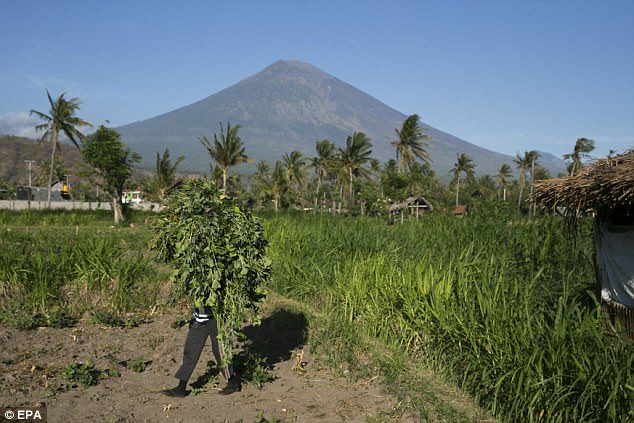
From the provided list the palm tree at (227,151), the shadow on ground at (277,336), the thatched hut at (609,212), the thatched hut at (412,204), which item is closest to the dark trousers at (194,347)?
the shadow on ground at (277,336)

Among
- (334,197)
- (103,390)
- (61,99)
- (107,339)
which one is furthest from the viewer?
(334,197)

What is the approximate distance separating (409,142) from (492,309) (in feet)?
151

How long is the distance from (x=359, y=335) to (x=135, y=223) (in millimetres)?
24369

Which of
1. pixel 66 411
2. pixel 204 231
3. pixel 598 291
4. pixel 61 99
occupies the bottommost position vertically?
pixel 66 411

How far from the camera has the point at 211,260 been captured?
14.4 ft

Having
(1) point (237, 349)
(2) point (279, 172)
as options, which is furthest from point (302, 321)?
(2) point (279, 172)

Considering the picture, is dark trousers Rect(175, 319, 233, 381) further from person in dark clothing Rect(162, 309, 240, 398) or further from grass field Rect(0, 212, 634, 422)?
grass field Rect(0, 212, 634, 422)

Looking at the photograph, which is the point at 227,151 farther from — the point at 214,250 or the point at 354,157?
the point at 214,250

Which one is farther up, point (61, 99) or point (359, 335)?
point (61, 99)

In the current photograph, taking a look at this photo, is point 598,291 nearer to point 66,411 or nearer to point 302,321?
point 302,321

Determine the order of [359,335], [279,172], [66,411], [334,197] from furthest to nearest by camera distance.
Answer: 1. [279,172]
2. [334,197]
3. [359,335]
4. [66,411]

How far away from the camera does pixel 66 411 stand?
4.17 metres

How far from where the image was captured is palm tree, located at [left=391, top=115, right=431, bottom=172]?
49.1 metres

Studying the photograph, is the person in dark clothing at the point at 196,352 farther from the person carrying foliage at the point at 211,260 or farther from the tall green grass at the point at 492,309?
the tall green grass at the point at 492,309
